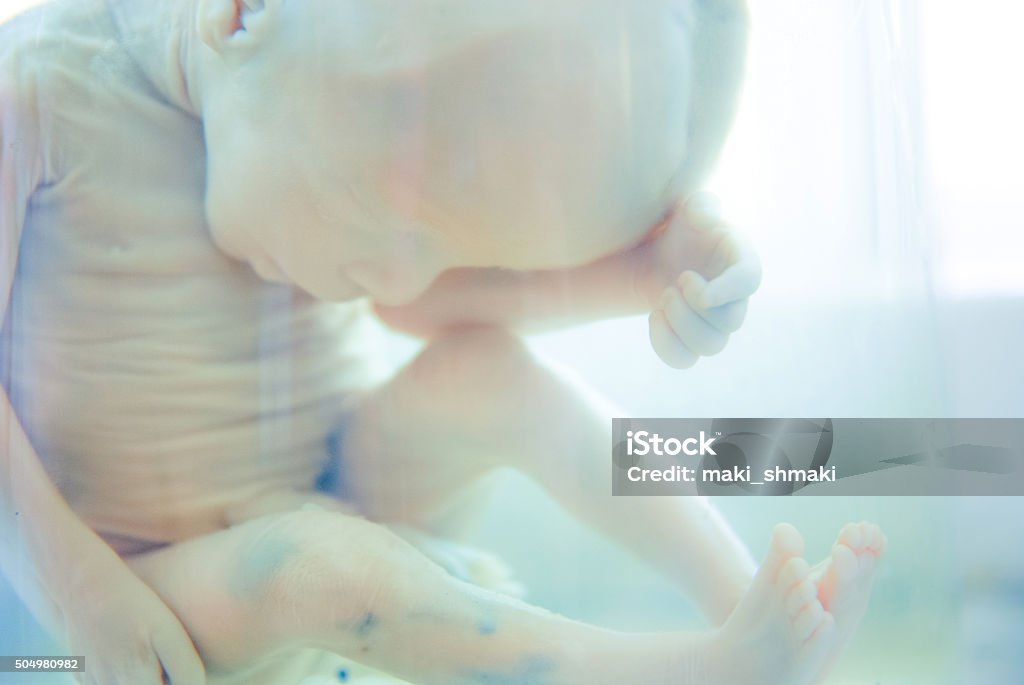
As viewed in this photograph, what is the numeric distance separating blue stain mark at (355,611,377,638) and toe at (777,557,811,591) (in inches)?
7.4

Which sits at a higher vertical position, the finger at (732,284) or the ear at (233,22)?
the ear at (233,22)

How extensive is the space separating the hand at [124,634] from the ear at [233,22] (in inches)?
10.8

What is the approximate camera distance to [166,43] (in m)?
0.52

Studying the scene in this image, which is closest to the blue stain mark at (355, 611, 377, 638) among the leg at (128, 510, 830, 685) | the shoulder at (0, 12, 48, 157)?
the leg at (128, 510, 830, 685)

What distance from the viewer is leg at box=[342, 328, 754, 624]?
51cm

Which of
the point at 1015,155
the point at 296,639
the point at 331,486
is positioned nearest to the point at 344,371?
the point at 331,486

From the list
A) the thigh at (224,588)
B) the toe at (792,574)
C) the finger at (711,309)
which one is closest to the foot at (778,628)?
the toe at (792,574)

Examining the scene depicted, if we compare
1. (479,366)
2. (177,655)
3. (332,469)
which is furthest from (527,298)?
(177,655)

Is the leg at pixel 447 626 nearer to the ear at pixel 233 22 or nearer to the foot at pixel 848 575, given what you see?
the foot at pixel 848 575

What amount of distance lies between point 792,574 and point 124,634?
1.08ft

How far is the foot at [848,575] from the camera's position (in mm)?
428

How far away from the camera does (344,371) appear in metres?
0.58

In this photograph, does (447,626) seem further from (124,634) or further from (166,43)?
(166,43)

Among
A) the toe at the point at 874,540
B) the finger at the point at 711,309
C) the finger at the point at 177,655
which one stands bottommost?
the finger at the point at 177,655
